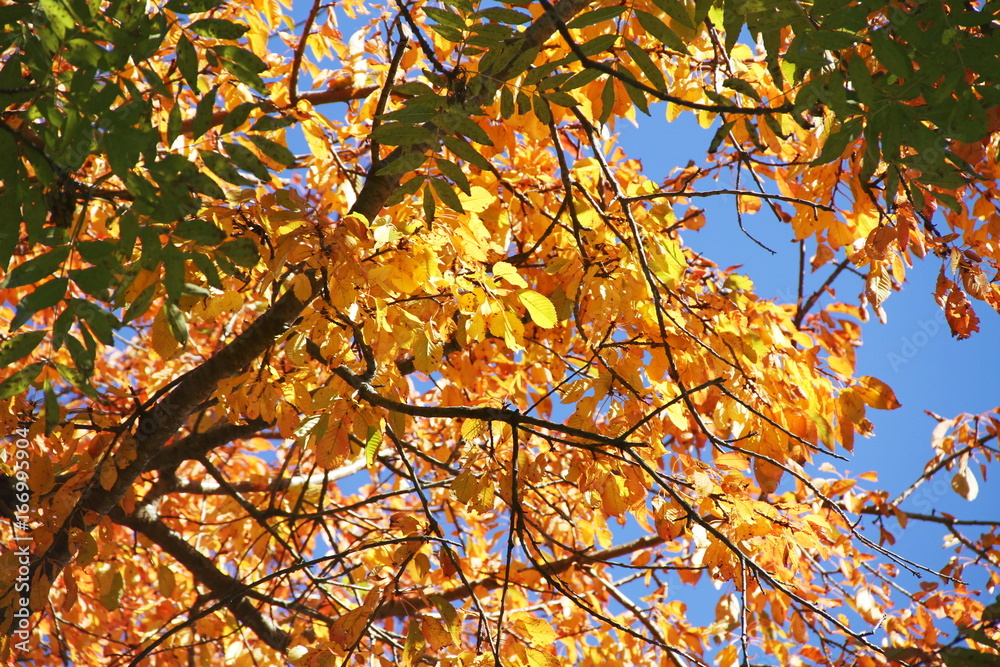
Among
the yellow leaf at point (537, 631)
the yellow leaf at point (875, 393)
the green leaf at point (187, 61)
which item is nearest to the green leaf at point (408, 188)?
the green leaf at point (187, 61)

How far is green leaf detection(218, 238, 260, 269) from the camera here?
6.09ft

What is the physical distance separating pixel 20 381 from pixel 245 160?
0.84 meters

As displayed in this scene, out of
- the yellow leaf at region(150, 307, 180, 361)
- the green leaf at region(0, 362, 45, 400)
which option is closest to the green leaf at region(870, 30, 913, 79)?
the yellow leaf at region(150, 307, 180, 361)

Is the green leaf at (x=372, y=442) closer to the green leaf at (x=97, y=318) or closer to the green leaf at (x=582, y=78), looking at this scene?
the green leaf at (x=97, y=318)

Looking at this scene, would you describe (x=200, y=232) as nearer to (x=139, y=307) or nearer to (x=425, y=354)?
(x=139, y=307)

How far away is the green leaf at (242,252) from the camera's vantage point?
186 centimetres

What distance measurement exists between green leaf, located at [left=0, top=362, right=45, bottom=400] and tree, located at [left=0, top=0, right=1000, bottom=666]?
12mm

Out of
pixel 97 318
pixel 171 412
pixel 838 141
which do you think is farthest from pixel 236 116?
pixel 838 141

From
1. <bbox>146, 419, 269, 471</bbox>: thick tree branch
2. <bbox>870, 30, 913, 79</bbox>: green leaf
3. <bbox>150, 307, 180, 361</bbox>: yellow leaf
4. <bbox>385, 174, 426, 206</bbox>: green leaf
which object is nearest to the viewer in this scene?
<bbox>870, 30, 913, 79</bbox>: green leaf

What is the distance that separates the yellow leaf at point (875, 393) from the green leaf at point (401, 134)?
1.92 meters

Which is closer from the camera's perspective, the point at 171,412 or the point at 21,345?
the point at 21,345

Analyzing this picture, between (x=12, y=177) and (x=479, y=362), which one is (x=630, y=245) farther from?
(x=12, y=177)

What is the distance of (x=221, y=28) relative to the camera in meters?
1.92

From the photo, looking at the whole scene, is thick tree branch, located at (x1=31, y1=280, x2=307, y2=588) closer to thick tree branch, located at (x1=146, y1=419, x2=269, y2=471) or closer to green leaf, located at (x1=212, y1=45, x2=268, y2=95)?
green leaf, located at (x1=212, y1=45, x2=268, y2=95)
